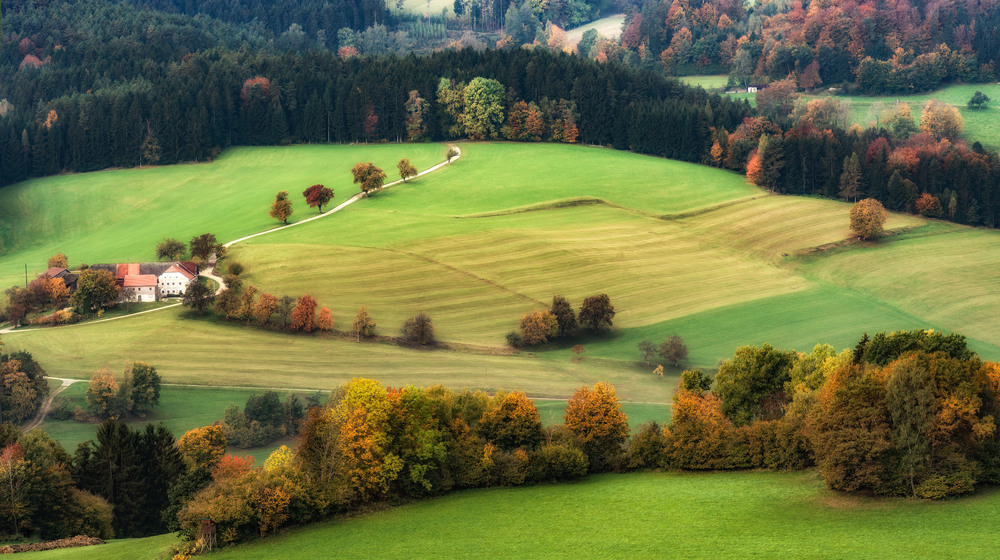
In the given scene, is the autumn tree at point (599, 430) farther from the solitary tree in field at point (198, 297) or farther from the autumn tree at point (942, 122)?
the autumn tree at point (942, 122)

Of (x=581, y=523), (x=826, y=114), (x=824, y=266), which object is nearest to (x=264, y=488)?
(x=581, y=523)

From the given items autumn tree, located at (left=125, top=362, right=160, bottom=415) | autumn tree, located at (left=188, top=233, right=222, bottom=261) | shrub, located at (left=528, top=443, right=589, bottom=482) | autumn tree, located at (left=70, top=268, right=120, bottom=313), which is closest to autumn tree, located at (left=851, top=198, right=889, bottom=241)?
autumn tree, located at (left=188, top=233, right=222, bottom=261)

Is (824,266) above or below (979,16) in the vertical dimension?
below

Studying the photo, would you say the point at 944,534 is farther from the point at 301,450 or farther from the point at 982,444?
the point at 301,450

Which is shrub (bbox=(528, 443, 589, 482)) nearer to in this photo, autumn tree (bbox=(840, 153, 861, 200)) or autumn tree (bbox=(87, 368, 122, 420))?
autumn tree (bbox=(87, 368, 122, 420))

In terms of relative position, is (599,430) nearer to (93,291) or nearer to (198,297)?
(198,297)

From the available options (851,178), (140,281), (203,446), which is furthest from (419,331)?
(851,178)
